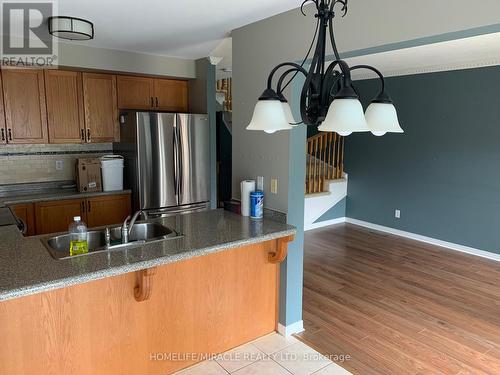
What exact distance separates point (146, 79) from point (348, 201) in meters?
3.94

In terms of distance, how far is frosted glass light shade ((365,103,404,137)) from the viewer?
1342mm

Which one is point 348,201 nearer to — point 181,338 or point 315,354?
point 315,354

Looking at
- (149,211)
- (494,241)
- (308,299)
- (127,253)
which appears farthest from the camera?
(494,241)

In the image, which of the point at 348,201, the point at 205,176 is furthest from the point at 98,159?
the point at 348,201

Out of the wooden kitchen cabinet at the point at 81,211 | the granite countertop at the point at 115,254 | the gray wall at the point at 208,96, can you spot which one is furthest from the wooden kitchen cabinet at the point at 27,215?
the gray wall at the point at 208,96

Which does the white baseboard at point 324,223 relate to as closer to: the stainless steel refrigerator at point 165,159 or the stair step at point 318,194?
the stair step at point 318,194

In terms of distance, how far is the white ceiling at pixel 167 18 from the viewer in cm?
245

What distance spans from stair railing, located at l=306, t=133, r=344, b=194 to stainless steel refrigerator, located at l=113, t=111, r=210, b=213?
8.38 ft

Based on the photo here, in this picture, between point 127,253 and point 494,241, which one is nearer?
point 127,253

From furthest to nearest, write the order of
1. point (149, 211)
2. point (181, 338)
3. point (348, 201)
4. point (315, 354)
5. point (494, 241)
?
point (348, 201) < point (494, 241) < point (149, 211) < point (315, 354) < point (181, 338)

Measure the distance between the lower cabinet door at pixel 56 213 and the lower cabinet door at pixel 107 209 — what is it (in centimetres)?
9

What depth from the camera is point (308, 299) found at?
3.60 m

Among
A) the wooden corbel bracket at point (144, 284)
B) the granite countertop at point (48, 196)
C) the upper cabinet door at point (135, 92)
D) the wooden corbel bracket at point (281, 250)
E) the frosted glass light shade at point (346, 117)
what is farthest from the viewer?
the upper cabinet door at point (135, 92)
